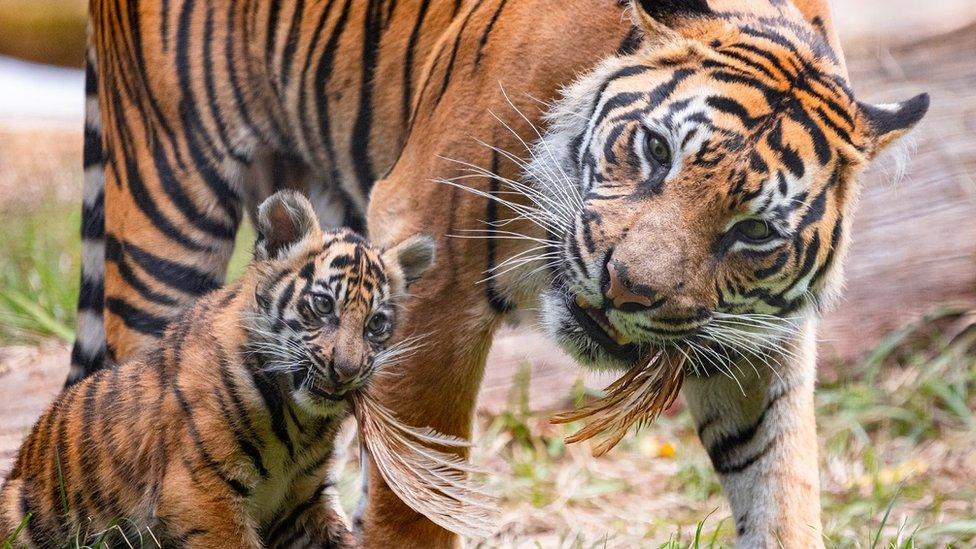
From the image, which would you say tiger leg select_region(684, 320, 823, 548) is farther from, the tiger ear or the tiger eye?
the tiger ear

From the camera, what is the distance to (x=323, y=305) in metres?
2.74

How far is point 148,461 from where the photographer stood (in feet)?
9.57

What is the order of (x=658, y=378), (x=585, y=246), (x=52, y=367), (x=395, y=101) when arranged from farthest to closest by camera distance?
(x=52, y=367) → (x=395, y=101) → (x=658, y=378) → (x=585, y=246)

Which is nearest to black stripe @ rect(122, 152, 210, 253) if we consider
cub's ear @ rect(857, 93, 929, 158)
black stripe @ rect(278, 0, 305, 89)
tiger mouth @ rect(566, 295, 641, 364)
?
black stripe @ rect(278, 0, 305, 89)

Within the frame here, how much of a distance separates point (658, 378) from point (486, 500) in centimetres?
58

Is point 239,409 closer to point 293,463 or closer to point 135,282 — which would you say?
point 293,463

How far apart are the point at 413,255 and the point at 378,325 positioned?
276 millimetres

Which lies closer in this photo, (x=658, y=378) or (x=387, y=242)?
(x=658, y=378)

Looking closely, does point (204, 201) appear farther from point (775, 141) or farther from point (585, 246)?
point (775, 141)

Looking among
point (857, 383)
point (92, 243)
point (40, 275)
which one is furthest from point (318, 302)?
point (40, 275)

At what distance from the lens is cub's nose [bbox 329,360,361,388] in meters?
2.67

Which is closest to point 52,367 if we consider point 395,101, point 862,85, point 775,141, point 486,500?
point 395,101

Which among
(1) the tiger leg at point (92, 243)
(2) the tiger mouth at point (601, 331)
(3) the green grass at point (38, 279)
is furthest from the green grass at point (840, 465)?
(3) the green grass at point (38, 279)

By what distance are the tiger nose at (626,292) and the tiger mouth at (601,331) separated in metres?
0.18
